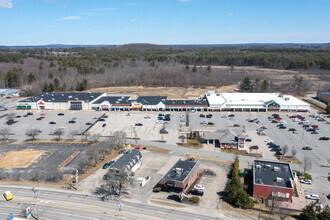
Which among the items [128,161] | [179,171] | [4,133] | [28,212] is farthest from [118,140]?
[4,133]

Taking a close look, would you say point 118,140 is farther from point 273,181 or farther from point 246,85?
point 246,85

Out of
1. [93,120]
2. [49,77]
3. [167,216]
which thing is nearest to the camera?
[167,216]

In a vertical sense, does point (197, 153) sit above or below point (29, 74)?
below

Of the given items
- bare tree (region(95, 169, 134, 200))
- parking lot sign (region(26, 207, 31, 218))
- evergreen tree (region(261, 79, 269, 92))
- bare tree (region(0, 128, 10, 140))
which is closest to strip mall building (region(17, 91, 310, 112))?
evergreen tree (region(261, 79, 269, 92))

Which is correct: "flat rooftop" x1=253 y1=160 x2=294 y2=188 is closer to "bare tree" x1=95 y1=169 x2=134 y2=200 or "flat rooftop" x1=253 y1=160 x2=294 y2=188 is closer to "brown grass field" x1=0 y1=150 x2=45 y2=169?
"bare tree" x1=95 y1=169 x2=134 y2=200

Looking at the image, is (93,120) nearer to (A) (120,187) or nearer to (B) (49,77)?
(A) (120,187)

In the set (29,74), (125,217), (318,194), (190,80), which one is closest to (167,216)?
(125,217)
